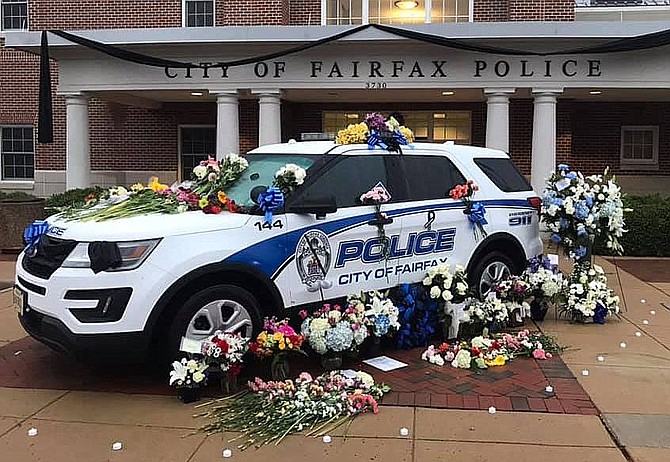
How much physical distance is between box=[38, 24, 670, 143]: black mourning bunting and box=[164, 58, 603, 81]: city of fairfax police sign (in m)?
0.26

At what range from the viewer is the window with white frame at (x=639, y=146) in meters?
18.1

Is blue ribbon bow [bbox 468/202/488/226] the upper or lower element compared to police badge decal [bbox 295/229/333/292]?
upper

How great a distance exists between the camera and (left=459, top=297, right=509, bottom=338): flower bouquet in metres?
6.74

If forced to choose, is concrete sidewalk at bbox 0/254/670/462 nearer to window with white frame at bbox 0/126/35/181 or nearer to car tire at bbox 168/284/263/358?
car tire at bbox 168/284/263/358

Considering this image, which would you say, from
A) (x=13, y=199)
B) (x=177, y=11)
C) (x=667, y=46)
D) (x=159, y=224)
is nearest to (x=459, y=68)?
(x=667, y=46)

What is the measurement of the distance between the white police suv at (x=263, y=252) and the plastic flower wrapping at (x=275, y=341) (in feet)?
0.49

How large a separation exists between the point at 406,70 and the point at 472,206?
26.2 feet

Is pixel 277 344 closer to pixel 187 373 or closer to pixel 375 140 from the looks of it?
pixel 187 373

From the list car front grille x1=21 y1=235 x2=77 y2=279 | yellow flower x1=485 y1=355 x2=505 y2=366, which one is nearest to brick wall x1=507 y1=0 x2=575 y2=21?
yellow flower x1=485 y1=355 x2=505 y2=366

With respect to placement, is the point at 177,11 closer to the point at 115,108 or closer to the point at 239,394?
the point at 115,108

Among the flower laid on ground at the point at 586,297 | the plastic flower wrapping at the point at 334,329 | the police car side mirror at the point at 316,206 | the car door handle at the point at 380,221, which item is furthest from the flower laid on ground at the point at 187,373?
the flower laid on ground at the point at 586,297

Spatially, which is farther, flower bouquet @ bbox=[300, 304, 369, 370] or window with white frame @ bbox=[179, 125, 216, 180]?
window with white frame @ bbox=[179, 125, 216, 180]

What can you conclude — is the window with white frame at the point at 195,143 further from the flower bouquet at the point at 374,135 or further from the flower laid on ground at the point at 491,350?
the flower laid on ground at the point at 491,350

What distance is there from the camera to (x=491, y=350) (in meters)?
6.40
